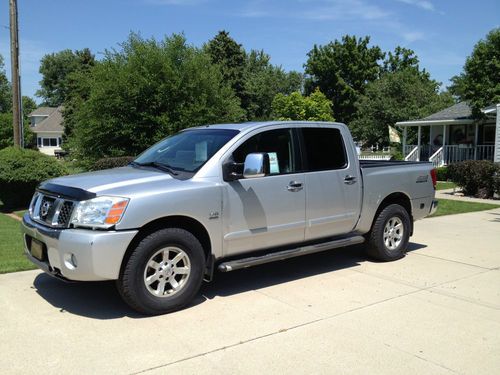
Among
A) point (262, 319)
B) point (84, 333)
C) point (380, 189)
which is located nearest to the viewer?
point (84, 333)

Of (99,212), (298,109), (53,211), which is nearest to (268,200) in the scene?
(99,212)

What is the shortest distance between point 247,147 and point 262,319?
189cm

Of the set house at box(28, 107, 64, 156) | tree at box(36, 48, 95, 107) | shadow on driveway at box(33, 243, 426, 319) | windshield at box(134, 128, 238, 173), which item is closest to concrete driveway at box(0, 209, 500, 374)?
shadow on driveway at box(33, 243, 426, 319)

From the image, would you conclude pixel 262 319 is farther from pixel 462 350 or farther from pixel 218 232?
pixel 462 350

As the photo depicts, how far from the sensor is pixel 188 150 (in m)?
5.68

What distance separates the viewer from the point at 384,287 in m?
5.78

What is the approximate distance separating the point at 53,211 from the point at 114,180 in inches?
25.4

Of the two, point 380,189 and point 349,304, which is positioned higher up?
point 380,189

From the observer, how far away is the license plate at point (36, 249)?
4.86 metres

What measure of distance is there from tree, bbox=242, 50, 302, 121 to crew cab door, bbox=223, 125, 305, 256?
49191 millimetres

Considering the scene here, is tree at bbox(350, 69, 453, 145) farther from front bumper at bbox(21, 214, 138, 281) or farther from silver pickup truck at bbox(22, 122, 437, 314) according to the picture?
front bumper at bbox(21, 214, 138, 281)

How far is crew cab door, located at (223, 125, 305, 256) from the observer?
5.22 m

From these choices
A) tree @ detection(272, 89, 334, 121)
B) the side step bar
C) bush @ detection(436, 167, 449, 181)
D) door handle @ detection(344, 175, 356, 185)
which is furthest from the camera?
tree @ detection(272, 89, 334, 121)

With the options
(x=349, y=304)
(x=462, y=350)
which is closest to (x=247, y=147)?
(x=349, y=304)
